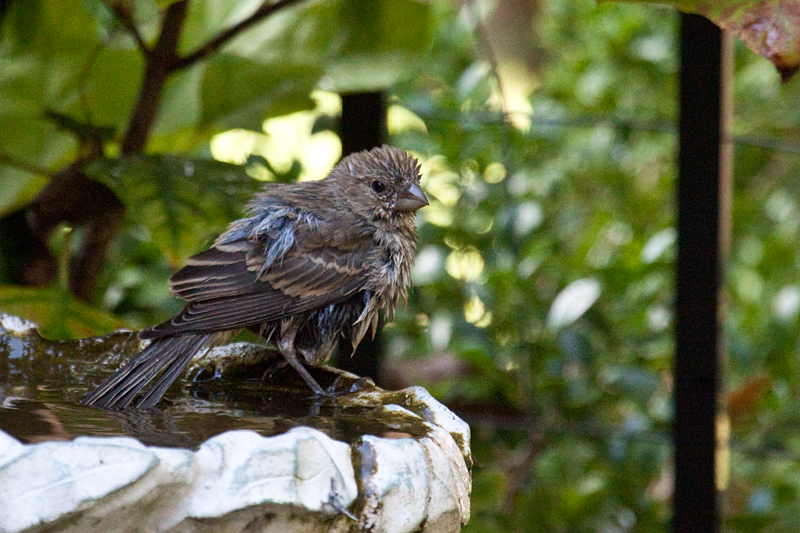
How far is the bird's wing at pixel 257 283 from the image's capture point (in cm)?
197

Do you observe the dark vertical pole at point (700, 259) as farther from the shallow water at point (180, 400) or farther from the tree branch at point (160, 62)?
the tree branch at point (160, 62)

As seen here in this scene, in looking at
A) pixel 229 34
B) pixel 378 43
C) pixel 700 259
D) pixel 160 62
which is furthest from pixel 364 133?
pixel 700 259

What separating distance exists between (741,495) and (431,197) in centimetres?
212

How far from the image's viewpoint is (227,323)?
193 cm

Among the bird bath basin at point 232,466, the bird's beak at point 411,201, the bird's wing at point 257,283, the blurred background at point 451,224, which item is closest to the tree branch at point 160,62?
the blurred background at point 451,224

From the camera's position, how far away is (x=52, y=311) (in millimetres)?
2252

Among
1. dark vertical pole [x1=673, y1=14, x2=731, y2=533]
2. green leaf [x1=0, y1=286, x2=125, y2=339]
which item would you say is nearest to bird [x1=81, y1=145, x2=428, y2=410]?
green leaf [x1=0, y1=286, x2=125, y2=339]

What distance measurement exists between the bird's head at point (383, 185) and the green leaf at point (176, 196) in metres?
0.29

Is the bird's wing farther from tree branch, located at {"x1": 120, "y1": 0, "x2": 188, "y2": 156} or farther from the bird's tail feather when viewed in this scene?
tree branch, located at {"x1": 120, "y1": 0, "x2": 188, "y2": 156}

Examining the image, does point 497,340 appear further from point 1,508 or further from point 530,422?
point 1,508

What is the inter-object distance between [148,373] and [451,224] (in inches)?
68.0

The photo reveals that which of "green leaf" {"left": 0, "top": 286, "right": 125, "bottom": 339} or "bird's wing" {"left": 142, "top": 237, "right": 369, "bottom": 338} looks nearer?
"bird's wing" {"left": 142, "top": 237, "right": 369, "bottom": 338}

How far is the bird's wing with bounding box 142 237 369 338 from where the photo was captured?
1.97m

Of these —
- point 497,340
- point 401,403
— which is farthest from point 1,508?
point 497,340
